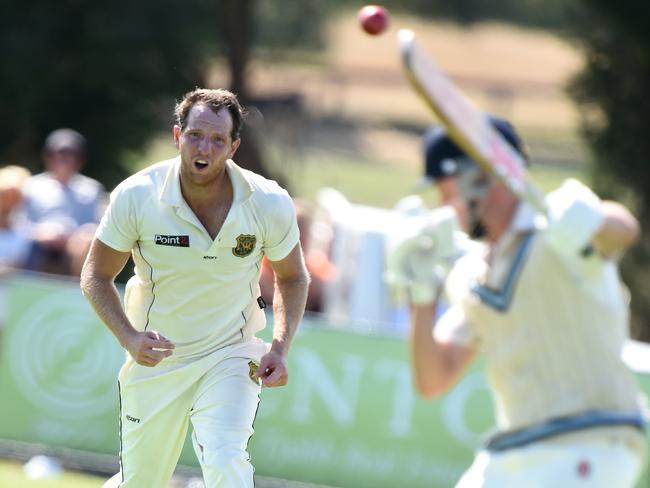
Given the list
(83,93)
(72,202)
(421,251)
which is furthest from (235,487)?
(83,93)

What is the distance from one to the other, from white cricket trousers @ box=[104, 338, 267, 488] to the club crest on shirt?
38 centimetres

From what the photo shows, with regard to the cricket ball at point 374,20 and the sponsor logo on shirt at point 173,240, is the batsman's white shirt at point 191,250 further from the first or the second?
the cricket ball at point 374,20

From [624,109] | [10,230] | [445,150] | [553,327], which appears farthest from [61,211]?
[553,327]

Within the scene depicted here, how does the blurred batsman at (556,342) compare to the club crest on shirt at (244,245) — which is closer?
the blurred batsman at (556,342)

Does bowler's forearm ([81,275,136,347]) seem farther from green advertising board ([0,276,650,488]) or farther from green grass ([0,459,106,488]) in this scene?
green advertising board ([0,276,650,488])

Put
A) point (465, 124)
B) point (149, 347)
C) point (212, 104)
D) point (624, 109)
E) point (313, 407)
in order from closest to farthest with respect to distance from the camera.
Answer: point (465, 124) → point (149, 347) → point (212, 104) → point (313, 407) → point (624, 109)

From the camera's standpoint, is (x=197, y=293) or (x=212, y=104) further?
(x=197, y=293)

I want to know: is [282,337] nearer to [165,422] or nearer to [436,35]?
[165,422]

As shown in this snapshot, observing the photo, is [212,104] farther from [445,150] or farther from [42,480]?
[42,480]

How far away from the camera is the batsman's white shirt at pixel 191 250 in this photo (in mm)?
5555

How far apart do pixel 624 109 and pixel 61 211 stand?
4.89 m

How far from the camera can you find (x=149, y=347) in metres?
5.41

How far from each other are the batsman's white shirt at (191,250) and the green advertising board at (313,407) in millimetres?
4092

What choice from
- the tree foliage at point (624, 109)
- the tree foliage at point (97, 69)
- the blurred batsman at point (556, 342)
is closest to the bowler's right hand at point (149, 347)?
the blurred batsman at point (556, 342)
